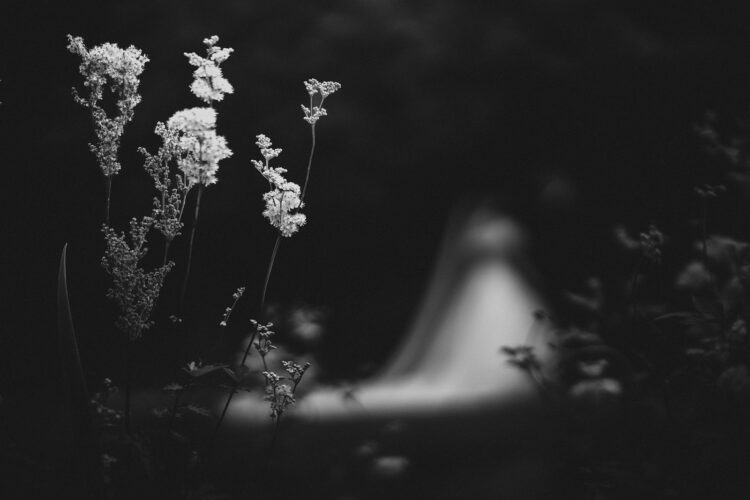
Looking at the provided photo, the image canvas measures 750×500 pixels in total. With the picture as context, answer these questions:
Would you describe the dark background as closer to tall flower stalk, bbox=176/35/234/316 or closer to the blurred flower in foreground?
the blurred flower in foreground

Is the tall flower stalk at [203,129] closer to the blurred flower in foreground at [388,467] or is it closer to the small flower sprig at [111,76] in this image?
the small flower sprig at [111,76]

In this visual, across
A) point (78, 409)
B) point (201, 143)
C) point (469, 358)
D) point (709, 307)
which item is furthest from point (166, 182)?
point (469, 358)

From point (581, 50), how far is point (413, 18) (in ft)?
2.43

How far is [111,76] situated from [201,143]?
21 cm

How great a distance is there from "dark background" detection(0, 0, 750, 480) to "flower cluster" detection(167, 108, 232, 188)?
1626mm

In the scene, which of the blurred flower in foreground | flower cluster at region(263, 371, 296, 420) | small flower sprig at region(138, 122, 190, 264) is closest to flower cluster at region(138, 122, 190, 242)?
small flower sprig at region(138, 122, 190, 264)

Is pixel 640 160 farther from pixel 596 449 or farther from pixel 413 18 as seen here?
pixel 596 449

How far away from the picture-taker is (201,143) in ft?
3.09

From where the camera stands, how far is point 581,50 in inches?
110

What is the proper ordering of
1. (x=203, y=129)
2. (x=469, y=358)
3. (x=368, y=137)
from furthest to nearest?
1. (x=469, y=358)
2. (x=368, y=137)
3. (x=203, y=129)

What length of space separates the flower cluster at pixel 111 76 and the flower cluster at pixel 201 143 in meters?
0.12

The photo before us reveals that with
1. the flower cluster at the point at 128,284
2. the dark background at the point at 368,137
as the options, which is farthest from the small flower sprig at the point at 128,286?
the dark background at the point at 368,137

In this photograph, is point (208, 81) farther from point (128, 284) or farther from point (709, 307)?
point (709, 307)

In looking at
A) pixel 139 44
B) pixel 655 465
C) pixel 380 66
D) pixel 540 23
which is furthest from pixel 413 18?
pixel 655 465
